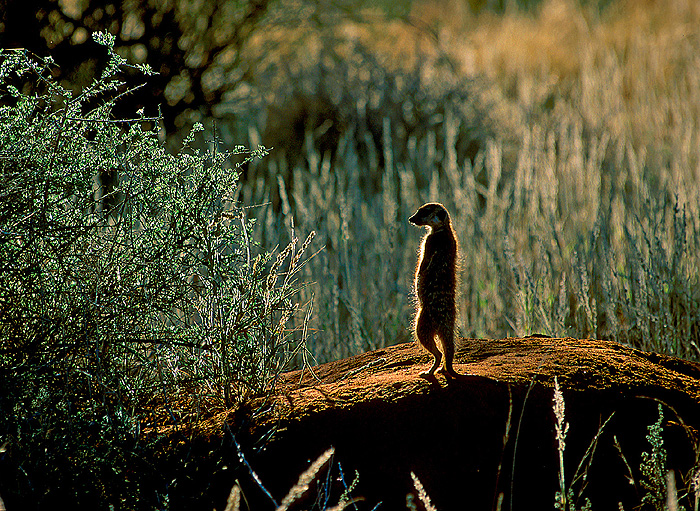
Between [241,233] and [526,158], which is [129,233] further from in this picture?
[526,158]

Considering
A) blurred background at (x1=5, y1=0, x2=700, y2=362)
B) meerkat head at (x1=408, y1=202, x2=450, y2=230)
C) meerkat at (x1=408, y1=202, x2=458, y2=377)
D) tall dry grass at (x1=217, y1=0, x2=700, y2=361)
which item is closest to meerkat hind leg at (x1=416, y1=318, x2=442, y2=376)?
meerkat at (x1=408, y1=202, x2=458, y2=377)

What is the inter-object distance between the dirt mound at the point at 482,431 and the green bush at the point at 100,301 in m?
0.35

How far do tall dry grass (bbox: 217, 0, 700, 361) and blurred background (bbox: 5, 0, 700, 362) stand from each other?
23mm

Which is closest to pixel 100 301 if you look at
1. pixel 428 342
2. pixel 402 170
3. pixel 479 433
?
pixel 428 342

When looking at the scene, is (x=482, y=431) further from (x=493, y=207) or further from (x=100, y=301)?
(x=493, y=207)

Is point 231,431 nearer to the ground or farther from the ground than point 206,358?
nearer to the ground

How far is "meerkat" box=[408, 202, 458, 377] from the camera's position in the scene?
2744 mm

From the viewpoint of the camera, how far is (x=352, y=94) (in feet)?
28.6

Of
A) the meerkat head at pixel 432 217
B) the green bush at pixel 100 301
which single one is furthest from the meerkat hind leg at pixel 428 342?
the green bush at pixel 100 301

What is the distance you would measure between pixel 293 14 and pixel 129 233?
4.08 meters

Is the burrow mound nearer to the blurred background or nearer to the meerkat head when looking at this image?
the meerkat head

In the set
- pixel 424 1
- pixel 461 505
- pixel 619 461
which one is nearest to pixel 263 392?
pixel 461 505

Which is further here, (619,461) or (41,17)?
(41,17)

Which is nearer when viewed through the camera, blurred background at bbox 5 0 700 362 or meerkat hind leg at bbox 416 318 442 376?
meerkat hind leg at bbox 416 318 442 376
